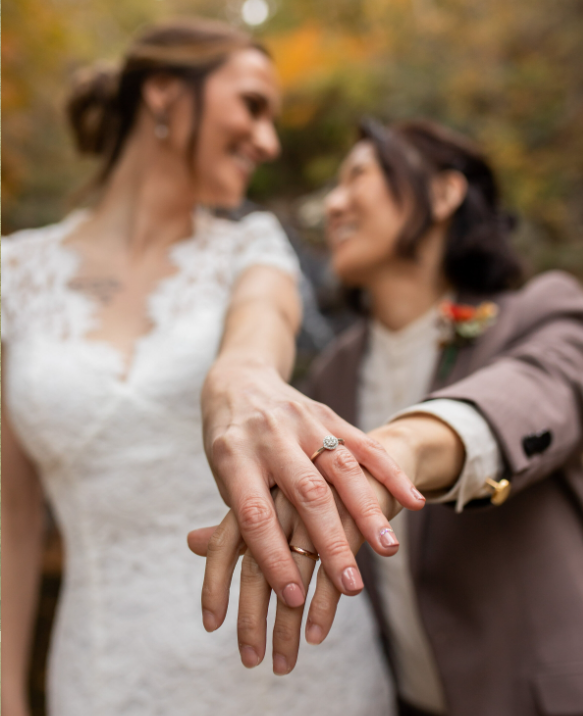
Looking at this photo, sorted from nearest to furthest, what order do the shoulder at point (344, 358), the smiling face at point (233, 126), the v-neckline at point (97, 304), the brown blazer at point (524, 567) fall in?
the brown blazer at point (524, 567) < the v-neckline at point (97, 304) < the smiling face at point (233, 126) < the shoulder at point (344, 358)

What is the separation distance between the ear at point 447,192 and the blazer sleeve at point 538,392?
698 mm

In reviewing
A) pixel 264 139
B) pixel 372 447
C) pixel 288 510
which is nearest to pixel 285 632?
pixel 288 510

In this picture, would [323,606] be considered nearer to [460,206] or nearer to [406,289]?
[406,289]

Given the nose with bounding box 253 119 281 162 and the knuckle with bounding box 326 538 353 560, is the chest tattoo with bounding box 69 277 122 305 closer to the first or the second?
the nose with bounding box 253 119 281 162

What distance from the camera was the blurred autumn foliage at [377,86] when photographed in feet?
19.5

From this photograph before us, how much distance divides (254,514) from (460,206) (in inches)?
73.4

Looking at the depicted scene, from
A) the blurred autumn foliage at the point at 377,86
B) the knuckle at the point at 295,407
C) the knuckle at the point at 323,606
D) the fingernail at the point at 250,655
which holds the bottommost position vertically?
the blurred autumn foliage at the point at 377,86

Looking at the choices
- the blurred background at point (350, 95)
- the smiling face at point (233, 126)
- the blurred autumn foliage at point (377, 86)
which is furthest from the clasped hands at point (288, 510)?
the blurred autumn foliage at point (377, 86)

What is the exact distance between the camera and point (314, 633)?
61cm

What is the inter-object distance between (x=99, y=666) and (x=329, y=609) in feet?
2.99

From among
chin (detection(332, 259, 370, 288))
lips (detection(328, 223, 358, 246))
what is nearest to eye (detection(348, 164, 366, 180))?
lips (detection(328, 223, 358, 246))

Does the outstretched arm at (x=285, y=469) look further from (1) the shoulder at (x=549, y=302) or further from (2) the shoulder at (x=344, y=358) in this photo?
(2) the shoulder at (x=344, y=358)

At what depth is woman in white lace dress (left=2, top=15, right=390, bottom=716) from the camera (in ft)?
4.09

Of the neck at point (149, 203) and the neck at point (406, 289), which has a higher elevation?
the neck at point (149, 203)
